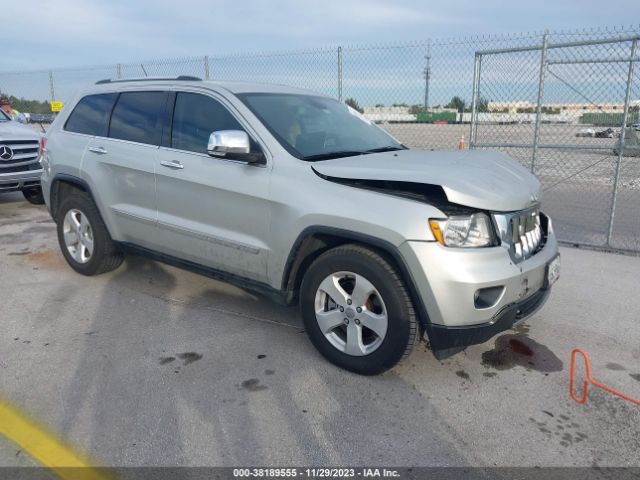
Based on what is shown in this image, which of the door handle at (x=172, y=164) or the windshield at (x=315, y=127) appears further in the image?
the door handle at (x=172, y=164)

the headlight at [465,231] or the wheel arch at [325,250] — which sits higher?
the headlight at [465,231]

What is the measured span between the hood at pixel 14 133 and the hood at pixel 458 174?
6887mm

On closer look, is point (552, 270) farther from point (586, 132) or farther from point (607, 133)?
point (586, 132)

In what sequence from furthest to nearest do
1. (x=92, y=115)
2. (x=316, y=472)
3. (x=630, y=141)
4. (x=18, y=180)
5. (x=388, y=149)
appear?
(x=18, y=180)
(x=630, y=141)
(x=92, y=115)
(x=388, y=149)
(x=316, y=472)

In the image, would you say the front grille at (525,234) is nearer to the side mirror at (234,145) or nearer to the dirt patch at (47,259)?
the side mirror at (234,145)

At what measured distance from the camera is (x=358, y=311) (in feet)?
10.5

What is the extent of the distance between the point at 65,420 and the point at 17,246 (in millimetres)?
4421

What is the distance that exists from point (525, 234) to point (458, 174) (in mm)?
637

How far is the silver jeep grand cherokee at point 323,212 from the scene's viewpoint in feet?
9.70

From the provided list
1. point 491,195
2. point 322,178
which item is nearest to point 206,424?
point 322,178

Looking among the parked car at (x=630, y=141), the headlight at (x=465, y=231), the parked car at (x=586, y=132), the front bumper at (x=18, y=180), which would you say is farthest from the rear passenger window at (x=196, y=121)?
the front bumper at (x=18, y=180)

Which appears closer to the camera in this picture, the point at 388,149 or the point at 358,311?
the point at 358,311

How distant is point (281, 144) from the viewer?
3559mm

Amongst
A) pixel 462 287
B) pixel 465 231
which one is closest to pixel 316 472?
pixel 462 287
